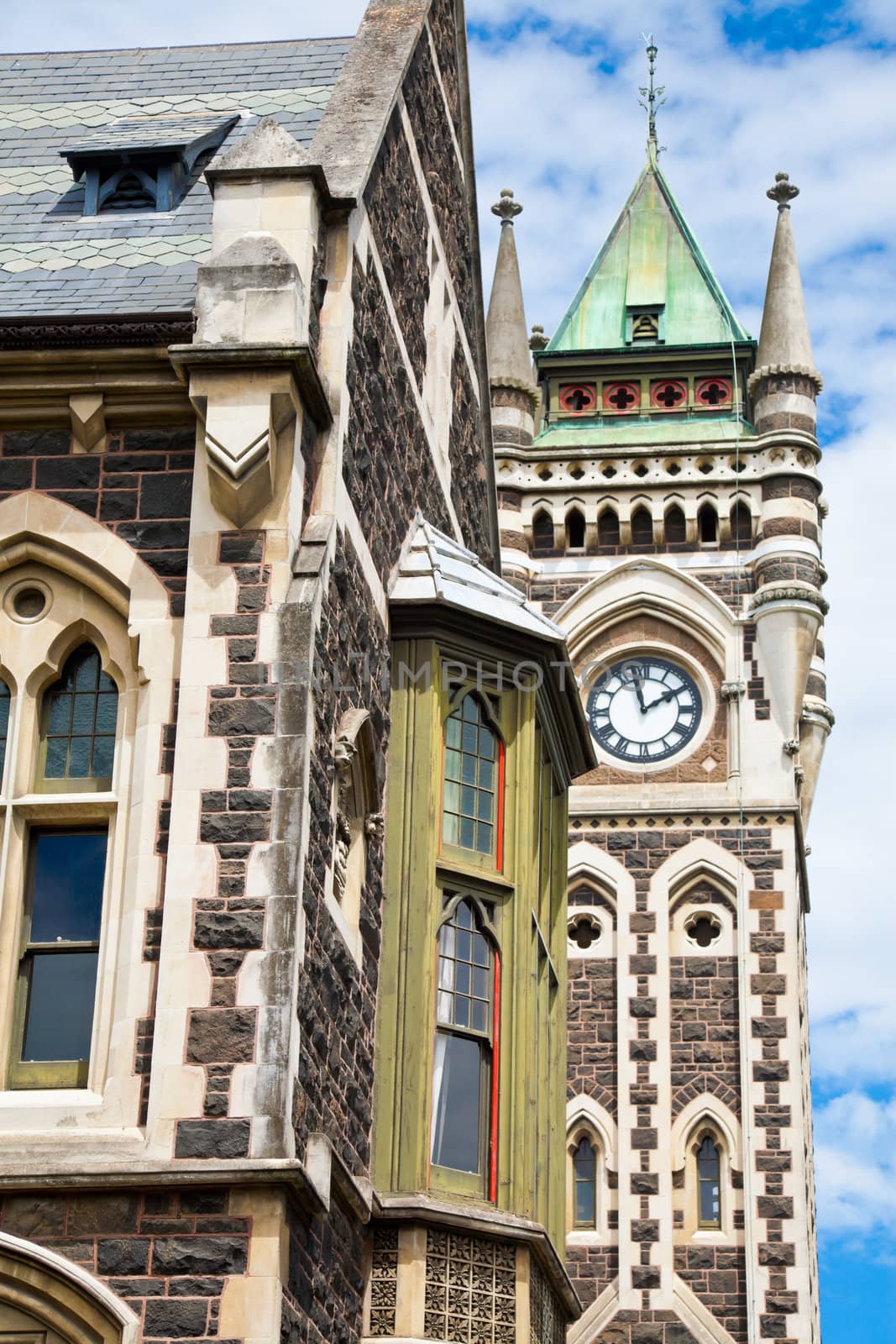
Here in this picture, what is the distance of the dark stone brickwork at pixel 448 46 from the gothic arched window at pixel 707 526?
61.1 feet

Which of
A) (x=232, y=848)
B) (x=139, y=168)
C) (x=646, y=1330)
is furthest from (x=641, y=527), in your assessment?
(x=232, y=848)

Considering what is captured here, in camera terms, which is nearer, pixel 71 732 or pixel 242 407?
pixel 242 407

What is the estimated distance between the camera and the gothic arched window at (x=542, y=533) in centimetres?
3847

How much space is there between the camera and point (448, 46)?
757 inches

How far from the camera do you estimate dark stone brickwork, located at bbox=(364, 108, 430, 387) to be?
15.6 m

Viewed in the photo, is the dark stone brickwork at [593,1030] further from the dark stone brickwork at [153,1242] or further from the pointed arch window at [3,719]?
the dark stone brickwork at [153,1242]

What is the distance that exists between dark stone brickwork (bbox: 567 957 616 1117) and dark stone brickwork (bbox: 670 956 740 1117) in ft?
2.92

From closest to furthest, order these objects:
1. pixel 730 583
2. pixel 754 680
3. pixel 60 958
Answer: pixel 60 958 → pixel 754 680 → pixel 730 583

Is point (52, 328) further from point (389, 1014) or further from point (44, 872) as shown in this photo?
point (389, 1014)

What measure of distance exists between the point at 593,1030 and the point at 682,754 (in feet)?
14.4

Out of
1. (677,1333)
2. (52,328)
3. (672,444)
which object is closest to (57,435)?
(52,328)

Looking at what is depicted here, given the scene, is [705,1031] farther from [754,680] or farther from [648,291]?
[648,291]

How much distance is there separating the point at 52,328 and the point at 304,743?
291 centimetres

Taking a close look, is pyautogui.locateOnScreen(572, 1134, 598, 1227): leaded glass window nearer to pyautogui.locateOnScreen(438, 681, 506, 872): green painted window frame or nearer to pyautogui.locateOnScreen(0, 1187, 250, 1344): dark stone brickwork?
pyautogui.locateOnScreen(438, 681, 506, 872): green painted window frame
